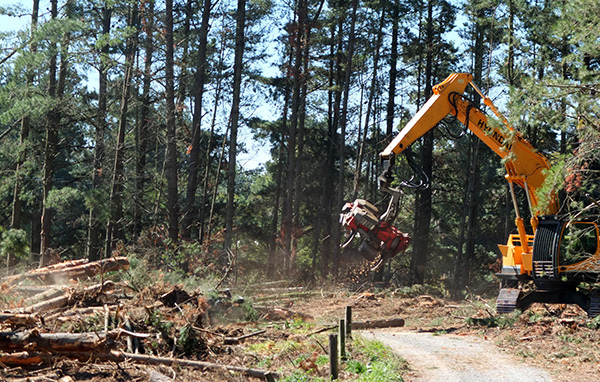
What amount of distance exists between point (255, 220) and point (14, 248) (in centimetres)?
2083

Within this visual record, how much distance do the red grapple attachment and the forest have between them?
449 cm

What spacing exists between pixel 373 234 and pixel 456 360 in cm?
522

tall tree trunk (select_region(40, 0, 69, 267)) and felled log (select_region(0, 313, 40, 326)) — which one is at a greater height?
tall tree trunk (select_region(40, 0, 69, 267))

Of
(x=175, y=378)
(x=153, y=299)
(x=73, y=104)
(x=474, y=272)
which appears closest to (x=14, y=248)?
(x=73, y=104)

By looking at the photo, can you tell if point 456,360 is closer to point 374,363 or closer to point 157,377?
point 374,363

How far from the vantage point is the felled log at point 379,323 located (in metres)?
14.9

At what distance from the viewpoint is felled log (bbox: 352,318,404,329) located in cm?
1487

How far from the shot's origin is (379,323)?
15.3 m

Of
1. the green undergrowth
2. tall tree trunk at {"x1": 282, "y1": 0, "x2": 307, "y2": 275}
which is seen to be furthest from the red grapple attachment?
tall tree trunk at {"x1": 282, "y1": 0, "x2": 307, "y2": 275}

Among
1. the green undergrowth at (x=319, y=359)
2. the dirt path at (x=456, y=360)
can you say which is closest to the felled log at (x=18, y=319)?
the green undergrowth at (x=319, y=359)

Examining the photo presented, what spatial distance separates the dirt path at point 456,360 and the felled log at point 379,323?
3.59 ft

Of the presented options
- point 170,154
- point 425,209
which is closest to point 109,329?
point 170,154

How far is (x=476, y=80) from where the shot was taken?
29938mm

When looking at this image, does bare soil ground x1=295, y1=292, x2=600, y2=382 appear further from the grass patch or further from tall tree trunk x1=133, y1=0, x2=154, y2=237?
tall tree trunk x1=133, y1=0, x2=154, y2=237
